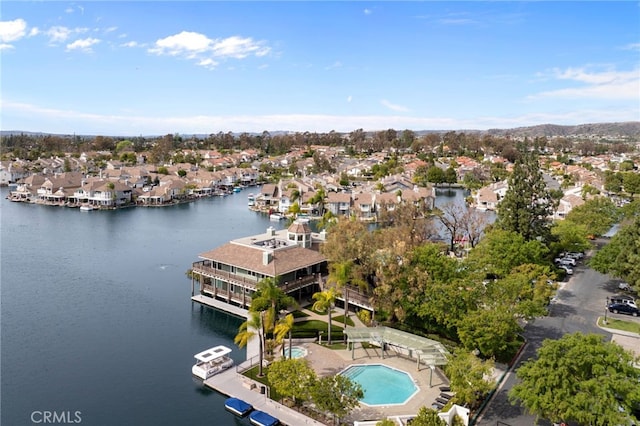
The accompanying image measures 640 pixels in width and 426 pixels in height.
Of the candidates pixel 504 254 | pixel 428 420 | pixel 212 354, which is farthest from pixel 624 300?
pixel 212 354

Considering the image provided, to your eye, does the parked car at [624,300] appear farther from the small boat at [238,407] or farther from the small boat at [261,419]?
the small boat at [238,407]

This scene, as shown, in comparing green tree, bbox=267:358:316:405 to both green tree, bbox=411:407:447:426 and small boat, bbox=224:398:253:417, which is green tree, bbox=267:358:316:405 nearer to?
small boat, bbox=224:398:253:417

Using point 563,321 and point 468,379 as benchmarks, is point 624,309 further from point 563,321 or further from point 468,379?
point 468,379

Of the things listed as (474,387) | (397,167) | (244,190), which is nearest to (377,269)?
(474,387)

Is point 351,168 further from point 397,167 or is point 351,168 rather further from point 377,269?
point 377,269

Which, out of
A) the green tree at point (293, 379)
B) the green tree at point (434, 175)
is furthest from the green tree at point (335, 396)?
the green tree at point (434, 175)

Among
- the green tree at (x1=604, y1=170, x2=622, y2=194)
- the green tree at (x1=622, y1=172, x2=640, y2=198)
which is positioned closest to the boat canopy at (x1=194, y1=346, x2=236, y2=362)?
the green tree at (x1=604, y1=170, x2=622, y2=194)
